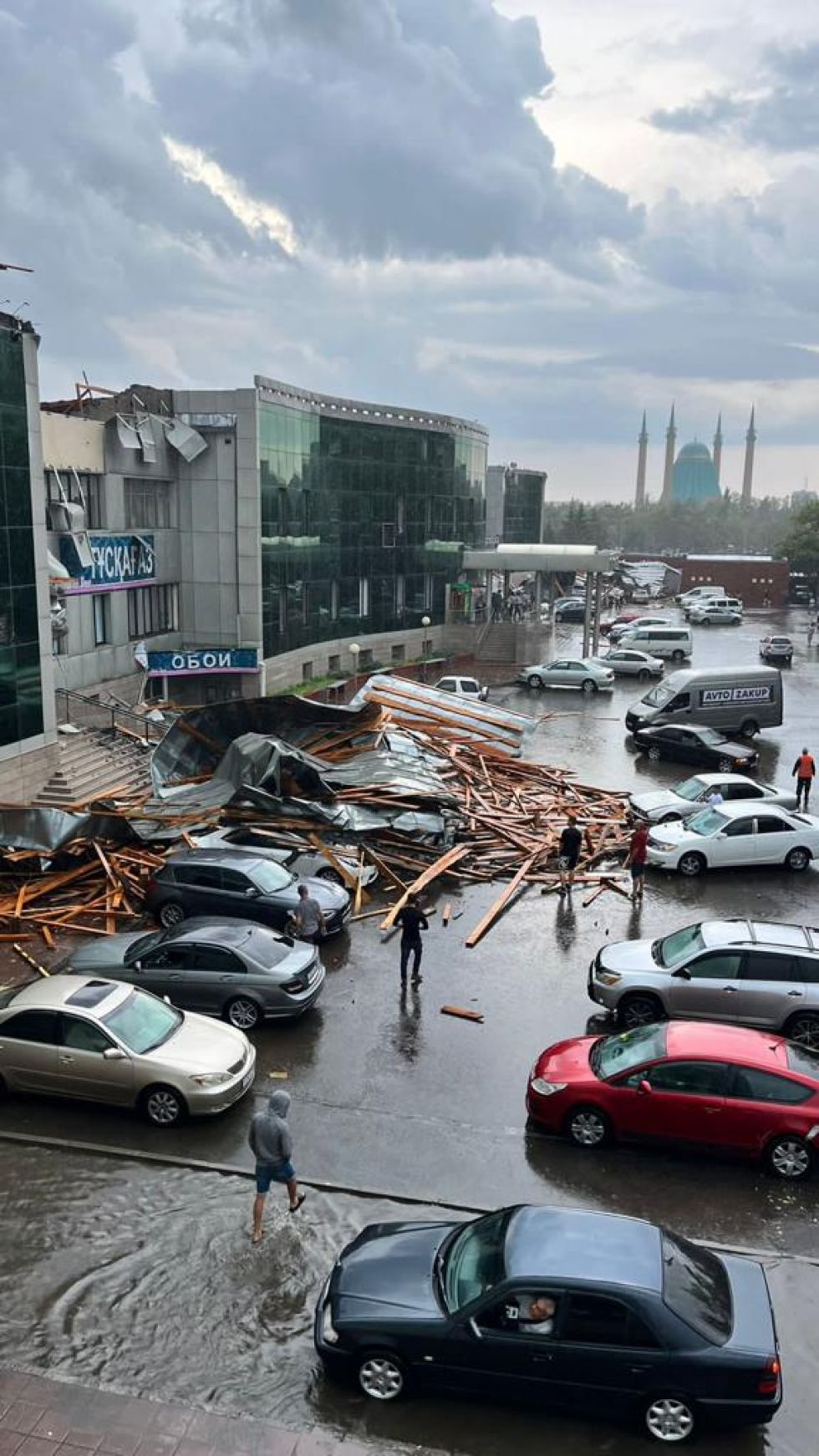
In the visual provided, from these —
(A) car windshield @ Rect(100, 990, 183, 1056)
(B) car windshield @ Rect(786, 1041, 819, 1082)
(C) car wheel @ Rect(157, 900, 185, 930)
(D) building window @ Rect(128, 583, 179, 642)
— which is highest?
(D) building window @ Rect(128, 583, 179, 642)

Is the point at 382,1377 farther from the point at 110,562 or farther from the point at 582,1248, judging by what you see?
the point at 110,562

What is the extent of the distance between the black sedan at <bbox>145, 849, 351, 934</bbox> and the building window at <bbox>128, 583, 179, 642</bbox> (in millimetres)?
17811

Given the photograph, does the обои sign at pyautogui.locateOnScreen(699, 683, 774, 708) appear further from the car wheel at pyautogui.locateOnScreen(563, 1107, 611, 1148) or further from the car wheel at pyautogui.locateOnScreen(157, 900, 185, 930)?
the car wheel at pyautogui.locateOnScreen(563, 1107, 611, 1148)

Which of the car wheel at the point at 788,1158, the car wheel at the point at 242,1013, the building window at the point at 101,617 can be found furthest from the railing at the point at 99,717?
the car wheel at the point at 788,1158

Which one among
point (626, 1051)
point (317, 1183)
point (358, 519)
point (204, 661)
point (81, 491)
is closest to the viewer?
point (317, 1183)

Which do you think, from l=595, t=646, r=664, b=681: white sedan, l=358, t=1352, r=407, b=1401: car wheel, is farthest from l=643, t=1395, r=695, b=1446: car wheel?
l=595, t=646, r=664, b=681: white sedan

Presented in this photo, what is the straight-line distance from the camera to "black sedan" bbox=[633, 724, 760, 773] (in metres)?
29.2

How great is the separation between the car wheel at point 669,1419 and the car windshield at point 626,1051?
13.7 feet

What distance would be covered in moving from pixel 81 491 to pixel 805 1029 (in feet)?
79.3

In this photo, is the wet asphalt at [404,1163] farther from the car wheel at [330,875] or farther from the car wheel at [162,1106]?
the car wheel at [330,875]

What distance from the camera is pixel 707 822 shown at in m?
21.6

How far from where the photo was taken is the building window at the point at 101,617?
31906 mm

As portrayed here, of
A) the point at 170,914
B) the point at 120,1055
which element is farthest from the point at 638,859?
the point at 120,1055

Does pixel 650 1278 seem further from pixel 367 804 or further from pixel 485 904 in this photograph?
pixel 367 804
